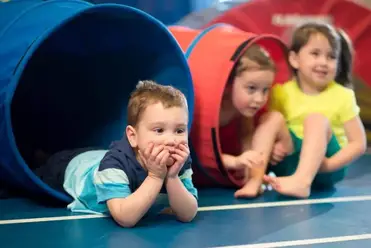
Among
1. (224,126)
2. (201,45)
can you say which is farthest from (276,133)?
(201,45)

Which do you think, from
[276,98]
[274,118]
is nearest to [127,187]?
[274,118]

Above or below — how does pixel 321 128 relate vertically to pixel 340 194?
above

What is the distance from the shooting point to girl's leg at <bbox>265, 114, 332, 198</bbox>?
1641mm

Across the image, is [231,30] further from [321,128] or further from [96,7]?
[96,7]

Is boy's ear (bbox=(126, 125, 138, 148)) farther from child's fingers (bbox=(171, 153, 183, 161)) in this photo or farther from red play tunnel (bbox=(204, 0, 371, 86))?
red play tunnel (bbox=(204, 0, 371, 86))

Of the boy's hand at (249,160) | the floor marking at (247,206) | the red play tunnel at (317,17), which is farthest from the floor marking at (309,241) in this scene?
the red play tunnel at (317,17)

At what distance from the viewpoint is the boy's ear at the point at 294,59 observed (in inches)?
75.4

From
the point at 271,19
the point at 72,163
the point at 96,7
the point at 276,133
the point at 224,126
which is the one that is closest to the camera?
the point at 96,7

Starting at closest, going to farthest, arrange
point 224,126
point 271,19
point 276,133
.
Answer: point 276,133, point 224,126, point 271,19

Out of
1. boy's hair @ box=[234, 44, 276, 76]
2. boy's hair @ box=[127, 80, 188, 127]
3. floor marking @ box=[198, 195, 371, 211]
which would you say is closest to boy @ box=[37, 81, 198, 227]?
boy's hair @ box=[127, 80, 188, 127]

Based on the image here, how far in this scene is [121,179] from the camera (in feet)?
4.53

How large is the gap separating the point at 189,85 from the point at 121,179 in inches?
16.3

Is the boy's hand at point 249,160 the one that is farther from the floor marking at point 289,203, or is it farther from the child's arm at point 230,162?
the floor marking at point 289,203

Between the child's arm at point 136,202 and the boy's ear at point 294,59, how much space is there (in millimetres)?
767
